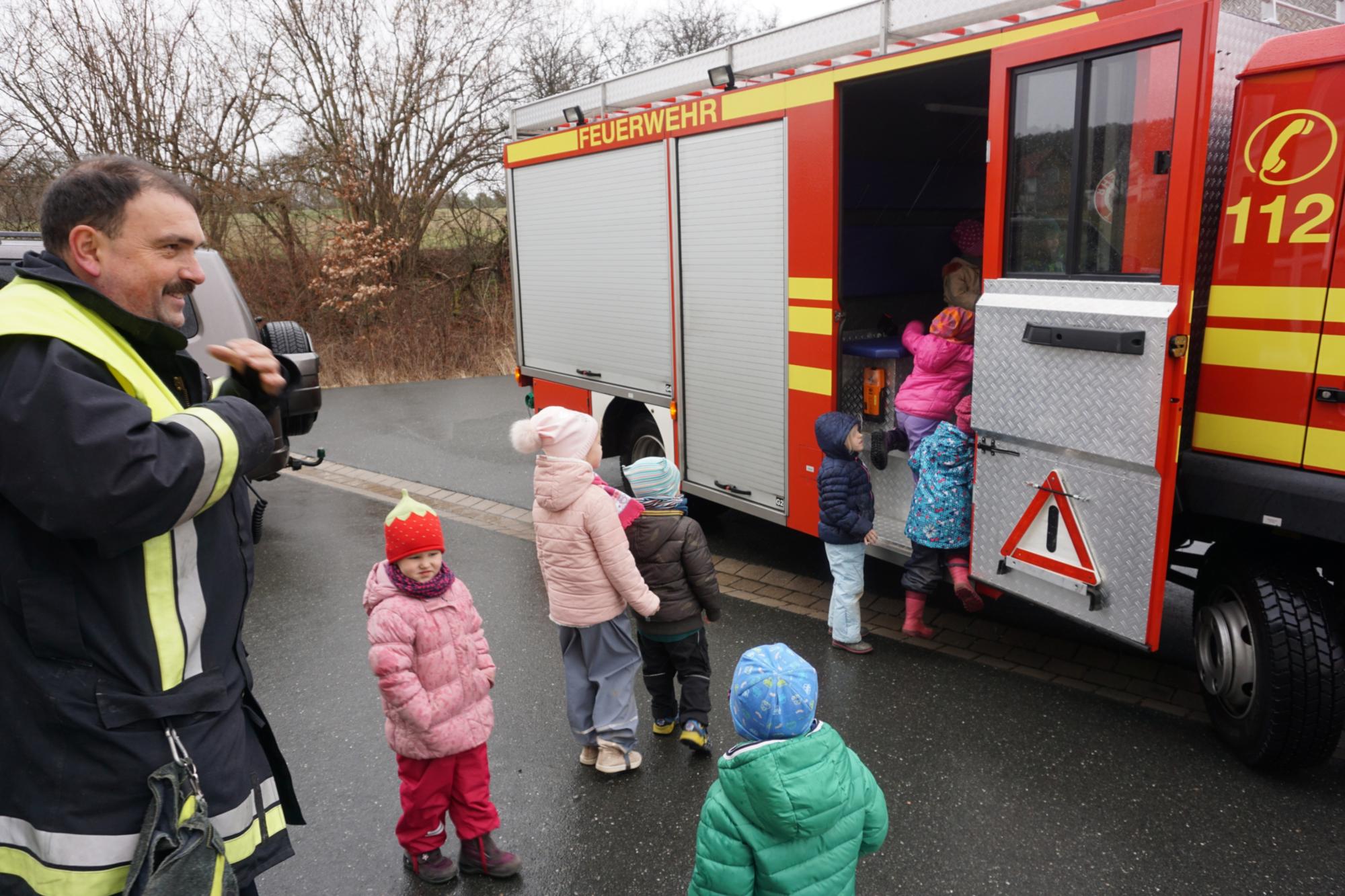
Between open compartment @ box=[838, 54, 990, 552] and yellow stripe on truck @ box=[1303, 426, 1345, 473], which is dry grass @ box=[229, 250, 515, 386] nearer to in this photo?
open compartment @ box=[838, 54, 990, 552]

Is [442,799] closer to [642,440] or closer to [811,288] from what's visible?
[811,288]

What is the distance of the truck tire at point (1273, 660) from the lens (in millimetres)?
3412

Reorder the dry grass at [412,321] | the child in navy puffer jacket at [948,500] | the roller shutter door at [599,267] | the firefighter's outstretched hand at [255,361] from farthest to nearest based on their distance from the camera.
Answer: the dry grass at [412,321] < the roller shutter door at [599,267] < the child in navy puffer jacket at [948,500] < the firefighter's outstretched hand at [255,361]

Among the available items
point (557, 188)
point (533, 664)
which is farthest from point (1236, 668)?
point (557, 188)

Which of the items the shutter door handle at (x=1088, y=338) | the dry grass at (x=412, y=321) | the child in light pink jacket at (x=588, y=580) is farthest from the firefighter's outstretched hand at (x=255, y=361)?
the dry grass at (x=412, y=321)

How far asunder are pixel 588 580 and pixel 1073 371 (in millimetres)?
2012

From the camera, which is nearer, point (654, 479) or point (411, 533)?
point (411, 533)

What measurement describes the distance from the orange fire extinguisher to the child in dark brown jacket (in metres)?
1.95

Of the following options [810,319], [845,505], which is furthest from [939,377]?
[845,505]

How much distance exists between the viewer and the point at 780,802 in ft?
7.16

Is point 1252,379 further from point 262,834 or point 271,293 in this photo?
point 271,293

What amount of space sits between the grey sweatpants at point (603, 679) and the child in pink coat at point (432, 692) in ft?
2.16

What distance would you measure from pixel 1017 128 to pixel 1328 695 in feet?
7.78

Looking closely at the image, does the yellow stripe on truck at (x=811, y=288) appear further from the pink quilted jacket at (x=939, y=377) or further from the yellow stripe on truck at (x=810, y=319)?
the pink quilted jacket at (x=939, y=377)
